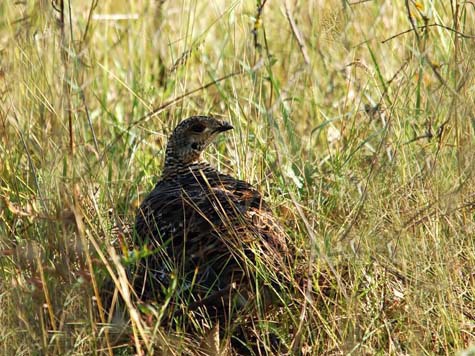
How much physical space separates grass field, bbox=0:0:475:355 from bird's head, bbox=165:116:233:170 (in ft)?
0.44

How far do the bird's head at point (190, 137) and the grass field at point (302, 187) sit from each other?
0.13 m

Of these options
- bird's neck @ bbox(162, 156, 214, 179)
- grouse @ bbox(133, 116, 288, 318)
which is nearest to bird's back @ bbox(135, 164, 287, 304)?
grouse @ bbox(133, 116, 288, 318)

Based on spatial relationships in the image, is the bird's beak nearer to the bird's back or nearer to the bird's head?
the bird's head

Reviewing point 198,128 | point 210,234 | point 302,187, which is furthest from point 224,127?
point 210,234

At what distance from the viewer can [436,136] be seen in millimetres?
4418

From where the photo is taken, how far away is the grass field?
3529 millimetres

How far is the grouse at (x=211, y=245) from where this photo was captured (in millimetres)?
3891

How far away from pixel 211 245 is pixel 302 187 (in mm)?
1004

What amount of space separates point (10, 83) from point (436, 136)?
6.59 feet

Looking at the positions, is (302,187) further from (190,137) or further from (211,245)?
(211,245)

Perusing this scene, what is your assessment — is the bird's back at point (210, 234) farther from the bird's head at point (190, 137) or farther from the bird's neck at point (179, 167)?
the bird's head at point (190, 137)

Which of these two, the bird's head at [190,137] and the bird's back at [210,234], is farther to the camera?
the bird's head at [190,137]

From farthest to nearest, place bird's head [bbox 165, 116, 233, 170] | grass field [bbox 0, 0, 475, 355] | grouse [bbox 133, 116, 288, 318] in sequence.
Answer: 1. bird's head [bbox 165, 116, 233, 170]
2. grouse [bbox 133, 116, 288, 318]
3. grass field [bbox 0, 0, 475, 355]

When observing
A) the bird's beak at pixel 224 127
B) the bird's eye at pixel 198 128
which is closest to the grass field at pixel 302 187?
the bird's beak at pixel 224 127
